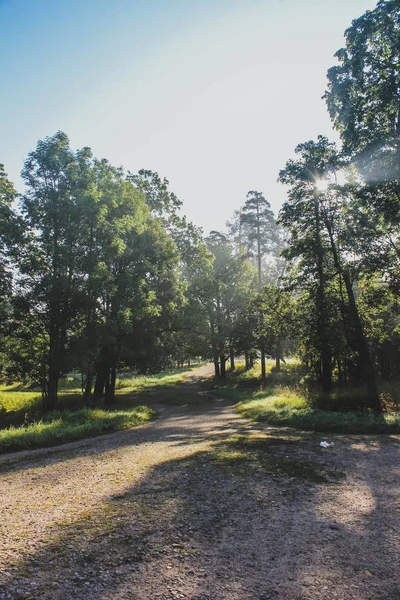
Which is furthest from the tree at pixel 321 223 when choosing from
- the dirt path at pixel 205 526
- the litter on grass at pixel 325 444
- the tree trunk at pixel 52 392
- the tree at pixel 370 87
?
the tree trunk at pixel 52 392

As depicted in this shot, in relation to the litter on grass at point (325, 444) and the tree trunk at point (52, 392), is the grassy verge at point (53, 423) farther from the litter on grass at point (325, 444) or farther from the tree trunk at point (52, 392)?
the litter on grass at point (325, 444)

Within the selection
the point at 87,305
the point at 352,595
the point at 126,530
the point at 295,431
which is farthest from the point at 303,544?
the point at 87,305

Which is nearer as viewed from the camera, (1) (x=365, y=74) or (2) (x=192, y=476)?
(2) (x=192, y=476)

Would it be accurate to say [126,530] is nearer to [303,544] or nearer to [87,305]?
[303,544]

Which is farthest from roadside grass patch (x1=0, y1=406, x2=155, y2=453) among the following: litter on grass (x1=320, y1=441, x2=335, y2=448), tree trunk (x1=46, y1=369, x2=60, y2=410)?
litter on grass (x1=320, y1=441, x2=335, y2=448)

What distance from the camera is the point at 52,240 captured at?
16891 mm

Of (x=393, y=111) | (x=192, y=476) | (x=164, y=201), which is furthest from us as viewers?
(x=164, y=201)

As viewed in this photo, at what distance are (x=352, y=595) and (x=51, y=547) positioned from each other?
10.4 ft

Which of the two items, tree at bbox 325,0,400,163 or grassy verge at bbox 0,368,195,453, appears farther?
tree at bbox 325,0,400,163

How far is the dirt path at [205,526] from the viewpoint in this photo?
3.05 meters

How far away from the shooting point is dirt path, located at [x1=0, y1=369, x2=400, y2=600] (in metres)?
3.05

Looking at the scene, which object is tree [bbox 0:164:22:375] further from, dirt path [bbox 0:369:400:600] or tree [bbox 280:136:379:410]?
tree [bbox 280:136:379:410]

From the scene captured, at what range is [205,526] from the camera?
13.8ft

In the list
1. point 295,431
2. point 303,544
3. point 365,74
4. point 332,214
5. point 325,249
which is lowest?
point 295,431
